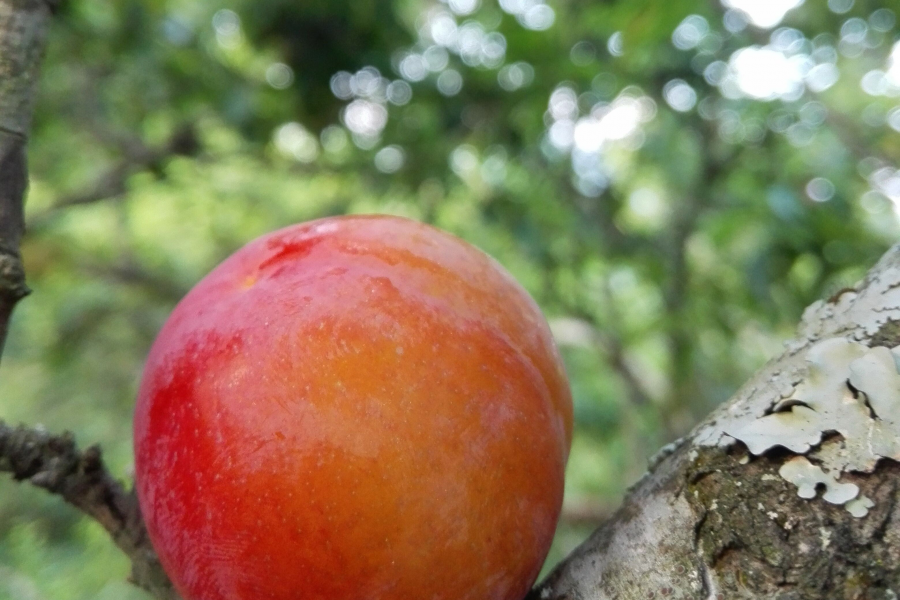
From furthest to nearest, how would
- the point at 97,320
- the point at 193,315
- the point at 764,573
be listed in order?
1. the point at 97,320
2. the point at 193,315
3. the point at 764,573

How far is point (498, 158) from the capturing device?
174 cm

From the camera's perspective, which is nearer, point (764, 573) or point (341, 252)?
point (764, 573)

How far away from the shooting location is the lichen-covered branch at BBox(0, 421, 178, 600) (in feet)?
1.63

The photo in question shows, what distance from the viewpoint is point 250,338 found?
1.52 feet

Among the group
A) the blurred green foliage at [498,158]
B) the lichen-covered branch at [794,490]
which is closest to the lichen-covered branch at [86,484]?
the lichen-covered branch at [794,490]

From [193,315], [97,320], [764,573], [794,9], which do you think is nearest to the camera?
[764,573]

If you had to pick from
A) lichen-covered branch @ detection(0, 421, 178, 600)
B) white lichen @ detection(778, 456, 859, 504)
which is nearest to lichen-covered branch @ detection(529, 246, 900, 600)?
white lichen @ detection(778, 456, 859, 504)

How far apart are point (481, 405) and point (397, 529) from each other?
0.10 metres

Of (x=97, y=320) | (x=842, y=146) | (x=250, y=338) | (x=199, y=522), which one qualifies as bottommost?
(x=97, y=320)

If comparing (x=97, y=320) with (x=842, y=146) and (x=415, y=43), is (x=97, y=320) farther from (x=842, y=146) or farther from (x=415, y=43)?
(x=842, y=146)

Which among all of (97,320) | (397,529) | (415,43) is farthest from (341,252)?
(97,320)

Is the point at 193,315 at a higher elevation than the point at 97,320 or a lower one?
higher

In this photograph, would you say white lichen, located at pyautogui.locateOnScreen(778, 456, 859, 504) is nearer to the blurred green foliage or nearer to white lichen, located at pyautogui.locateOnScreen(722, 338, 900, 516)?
white lichen, located at pyautogui.locateOnScreen(722, 338, 900, 516)

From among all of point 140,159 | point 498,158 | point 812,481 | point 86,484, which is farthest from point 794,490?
point 140,159
